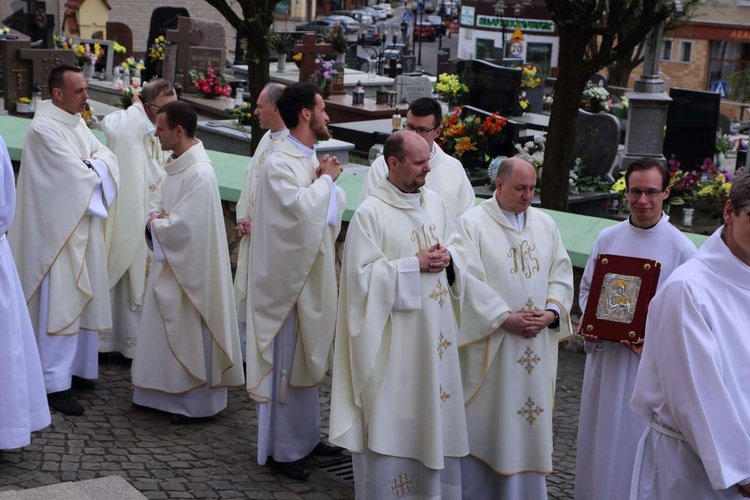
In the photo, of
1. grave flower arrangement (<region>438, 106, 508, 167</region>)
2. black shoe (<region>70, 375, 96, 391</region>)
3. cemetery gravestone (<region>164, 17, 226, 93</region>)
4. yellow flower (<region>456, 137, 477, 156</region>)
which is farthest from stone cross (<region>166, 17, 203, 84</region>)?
black shoe (<region>70, 375, 96, 391</region>)

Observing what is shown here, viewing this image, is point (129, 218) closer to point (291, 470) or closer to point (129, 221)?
point (129, 221)

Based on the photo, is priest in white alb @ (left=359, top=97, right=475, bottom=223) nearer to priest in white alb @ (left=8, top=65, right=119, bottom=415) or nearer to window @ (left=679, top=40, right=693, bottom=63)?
priest in white alb @ (left=8, top=65, right=119, bottom=415)

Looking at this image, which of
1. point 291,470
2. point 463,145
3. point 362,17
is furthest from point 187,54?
point 362,17

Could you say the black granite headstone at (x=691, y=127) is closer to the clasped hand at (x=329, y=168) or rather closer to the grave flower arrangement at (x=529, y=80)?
the grave flower arrangement at (x=529, y=80)

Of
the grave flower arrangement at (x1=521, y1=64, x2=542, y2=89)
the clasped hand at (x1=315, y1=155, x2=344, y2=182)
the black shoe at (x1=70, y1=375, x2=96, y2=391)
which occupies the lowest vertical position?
the black shoe at (x1=70, y1=375, x2=96, y2=391)

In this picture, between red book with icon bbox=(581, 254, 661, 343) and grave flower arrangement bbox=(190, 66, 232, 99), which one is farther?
grave flower arrangement bbox=(190, 66, 232, 99)

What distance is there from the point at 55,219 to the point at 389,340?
265 centimetres

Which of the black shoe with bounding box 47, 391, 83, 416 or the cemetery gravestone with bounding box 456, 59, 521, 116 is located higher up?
the cemetery gravestone with bounding box 456, 59, 521, 116

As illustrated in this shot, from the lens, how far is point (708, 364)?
3.56 meters

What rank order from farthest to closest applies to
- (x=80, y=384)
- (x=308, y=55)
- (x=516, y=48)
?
1. (x=516, y=48)
2. (x=308, y=55)
3. (x=80, y=384)

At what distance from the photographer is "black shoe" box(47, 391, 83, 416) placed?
6.57 metres

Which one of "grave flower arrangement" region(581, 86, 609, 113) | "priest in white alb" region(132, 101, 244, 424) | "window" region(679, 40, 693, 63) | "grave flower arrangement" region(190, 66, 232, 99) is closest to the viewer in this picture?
"priest in white alb" region(132, 101, 244, 424)

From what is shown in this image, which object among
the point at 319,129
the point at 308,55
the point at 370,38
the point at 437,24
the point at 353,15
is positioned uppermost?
the point at 319,129

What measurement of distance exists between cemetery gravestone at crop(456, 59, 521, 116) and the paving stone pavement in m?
9.22
